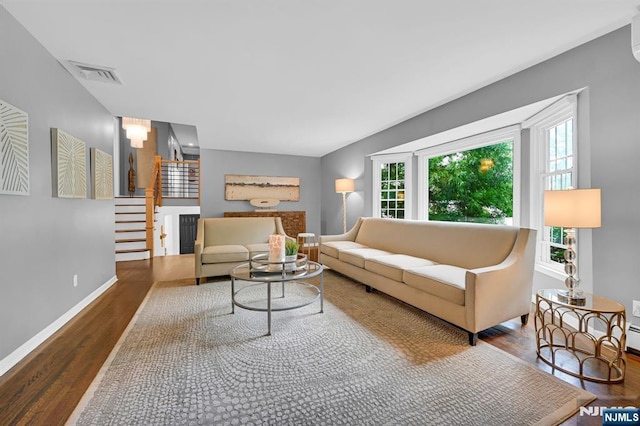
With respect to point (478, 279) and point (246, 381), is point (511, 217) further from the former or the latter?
point (246, 381)

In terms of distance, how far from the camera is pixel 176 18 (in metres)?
2.01

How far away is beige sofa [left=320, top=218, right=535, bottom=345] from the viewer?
2.28 m

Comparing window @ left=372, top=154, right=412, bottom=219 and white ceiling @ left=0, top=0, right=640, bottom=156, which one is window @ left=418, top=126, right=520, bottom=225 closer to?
window @ left=372, top=154, right=412, bottom=219

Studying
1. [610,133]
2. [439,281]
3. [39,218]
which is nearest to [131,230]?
[39,218]

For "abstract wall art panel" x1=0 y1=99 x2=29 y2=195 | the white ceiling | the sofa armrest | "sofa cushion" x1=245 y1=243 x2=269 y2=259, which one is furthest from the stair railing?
the sofa armrest

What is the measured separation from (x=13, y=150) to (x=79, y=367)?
158cm

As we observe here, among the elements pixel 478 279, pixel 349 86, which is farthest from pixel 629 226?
pixel 349 86

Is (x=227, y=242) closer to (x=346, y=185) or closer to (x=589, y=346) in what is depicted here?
(x=346, y=185)

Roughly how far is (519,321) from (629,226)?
1.21m

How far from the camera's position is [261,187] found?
690 centimetres

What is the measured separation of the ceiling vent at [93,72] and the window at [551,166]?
4.36 metres

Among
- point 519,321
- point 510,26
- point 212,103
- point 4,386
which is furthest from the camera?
point 212,103

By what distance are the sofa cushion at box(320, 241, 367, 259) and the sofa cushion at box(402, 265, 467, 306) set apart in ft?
5.15

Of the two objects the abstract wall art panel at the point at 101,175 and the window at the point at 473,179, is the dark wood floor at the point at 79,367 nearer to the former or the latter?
the abstract wall art panel at the point at 101,175
